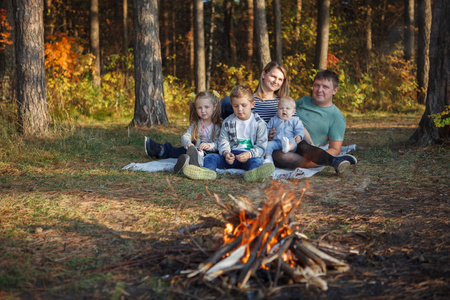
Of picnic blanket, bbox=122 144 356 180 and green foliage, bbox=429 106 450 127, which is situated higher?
green foliage, bbox=429 106 450 127

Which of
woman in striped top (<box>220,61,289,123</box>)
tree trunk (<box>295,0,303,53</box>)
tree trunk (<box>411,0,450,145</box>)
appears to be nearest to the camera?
woman in striped top (<box>220,61,289,123</box>)

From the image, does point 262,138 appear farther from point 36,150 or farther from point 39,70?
point 39,70

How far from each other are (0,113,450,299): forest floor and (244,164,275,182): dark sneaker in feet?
0.45

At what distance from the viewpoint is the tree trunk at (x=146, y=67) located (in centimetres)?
897

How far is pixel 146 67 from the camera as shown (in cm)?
898

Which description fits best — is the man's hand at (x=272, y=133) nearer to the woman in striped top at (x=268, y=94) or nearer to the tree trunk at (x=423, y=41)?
the woman in striped top at (x=268, y=94)

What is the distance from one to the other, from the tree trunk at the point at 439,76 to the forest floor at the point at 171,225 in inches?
12.7

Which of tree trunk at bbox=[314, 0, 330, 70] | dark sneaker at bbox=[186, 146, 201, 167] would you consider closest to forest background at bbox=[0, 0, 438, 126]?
tree trunk at bbox=[314, 0, 330, 70]

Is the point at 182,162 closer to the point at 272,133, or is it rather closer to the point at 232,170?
the point at 232,170

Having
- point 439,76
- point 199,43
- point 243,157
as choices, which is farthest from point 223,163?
point 199,43

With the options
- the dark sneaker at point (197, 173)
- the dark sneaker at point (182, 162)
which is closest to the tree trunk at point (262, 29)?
the dark sneaker at point (182, 162)

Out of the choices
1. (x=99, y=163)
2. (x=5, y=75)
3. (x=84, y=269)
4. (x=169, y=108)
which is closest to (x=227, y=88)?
(x=169, y=108)

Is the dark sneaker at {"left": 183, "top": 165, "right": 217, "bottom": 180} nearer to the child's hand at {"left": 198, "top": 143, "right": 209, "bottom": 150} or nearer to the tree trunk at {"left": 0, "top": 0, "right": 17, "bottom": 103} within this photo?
the child's hand at {"left": 198, "top": 143, "right": 209, "bottom": 150}

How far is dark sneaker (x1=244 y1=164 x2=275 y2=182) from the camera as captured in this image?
4.76 metres
